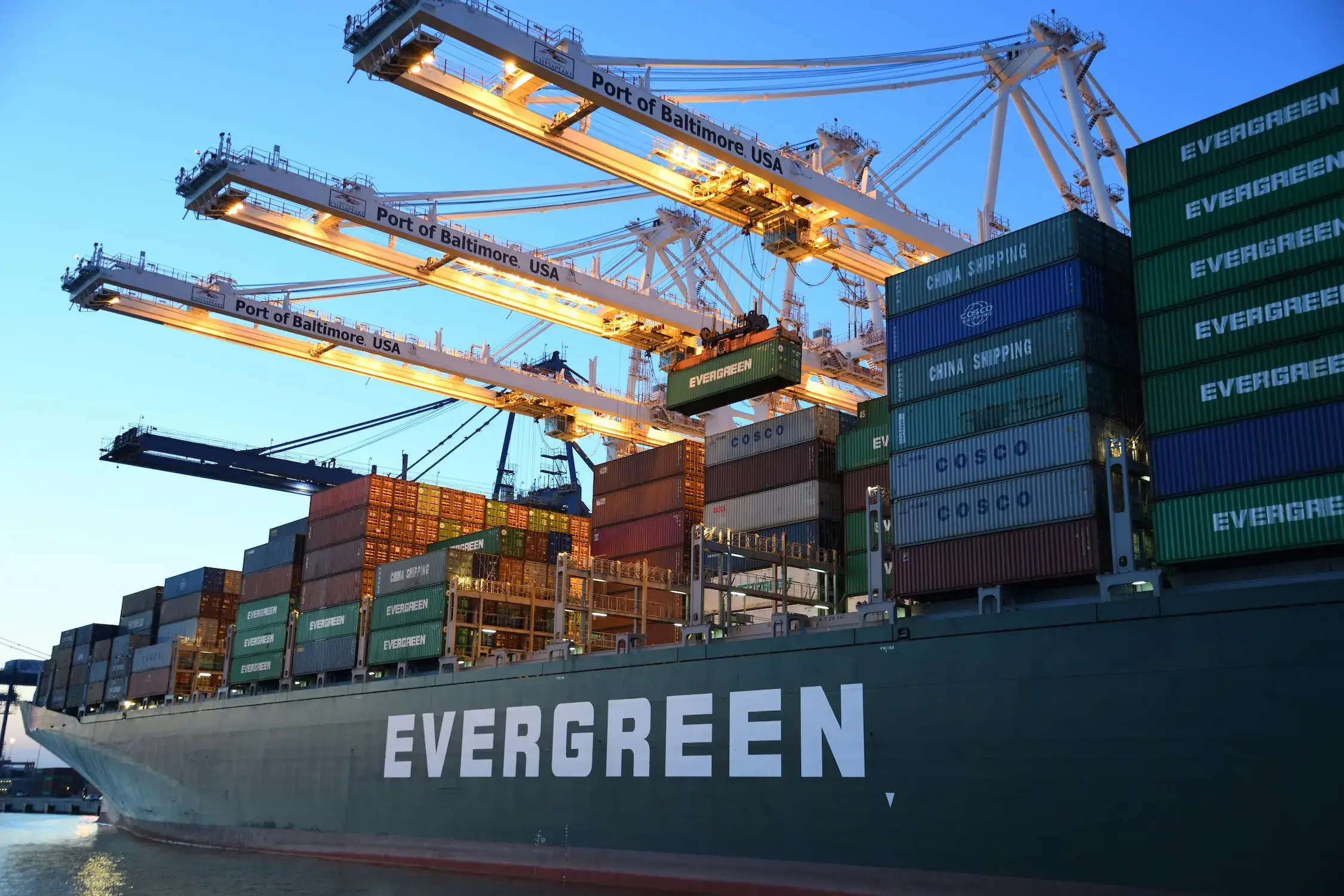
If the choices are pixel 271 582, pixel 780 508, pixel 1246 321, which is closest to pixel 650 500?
pixel 780 508

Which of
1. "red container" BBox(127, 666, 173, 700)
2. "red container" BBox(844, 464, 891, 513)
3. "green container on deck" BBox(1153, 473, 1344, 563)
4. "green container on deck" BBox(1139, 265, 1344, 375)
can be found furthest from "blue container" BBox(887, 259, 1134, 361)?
"red container" BBox(127, 666, 173, 700)

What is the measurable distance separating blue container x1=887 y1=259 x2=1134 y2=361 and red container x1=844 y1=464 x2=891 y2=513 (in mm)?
5201

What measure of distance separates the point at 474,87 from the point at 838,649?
15785 millimetres

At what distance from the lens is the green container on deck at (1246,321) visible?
17.9 metres

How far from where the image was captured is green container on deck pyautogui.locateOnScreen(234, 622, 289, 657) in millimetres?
43969

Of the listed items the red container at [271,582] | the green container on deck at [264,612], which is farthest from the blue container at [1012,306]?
the green container on deck at [264,612]

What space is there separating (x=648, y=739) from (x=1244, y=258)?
1655cm

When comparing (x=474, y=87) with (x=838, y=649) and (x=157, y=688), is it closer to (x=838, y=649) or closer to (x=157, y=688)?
(x=838, y=649)

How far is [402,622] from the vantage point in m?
36.7

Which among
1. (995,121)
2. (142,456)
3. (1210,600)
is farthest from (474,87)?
(142,456)

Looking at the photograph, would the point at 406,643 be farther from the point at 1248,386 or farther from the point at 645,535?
the point at 1248,386

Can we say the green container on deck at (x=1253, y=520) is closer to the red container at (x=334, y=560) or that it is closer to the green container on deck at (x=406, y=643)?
the green container on deck at (x=406, y=643)

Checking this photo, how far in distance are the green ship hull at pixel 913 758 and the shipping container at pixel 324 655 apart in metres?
4.05

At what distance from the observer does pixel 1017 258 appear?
2261 cm
